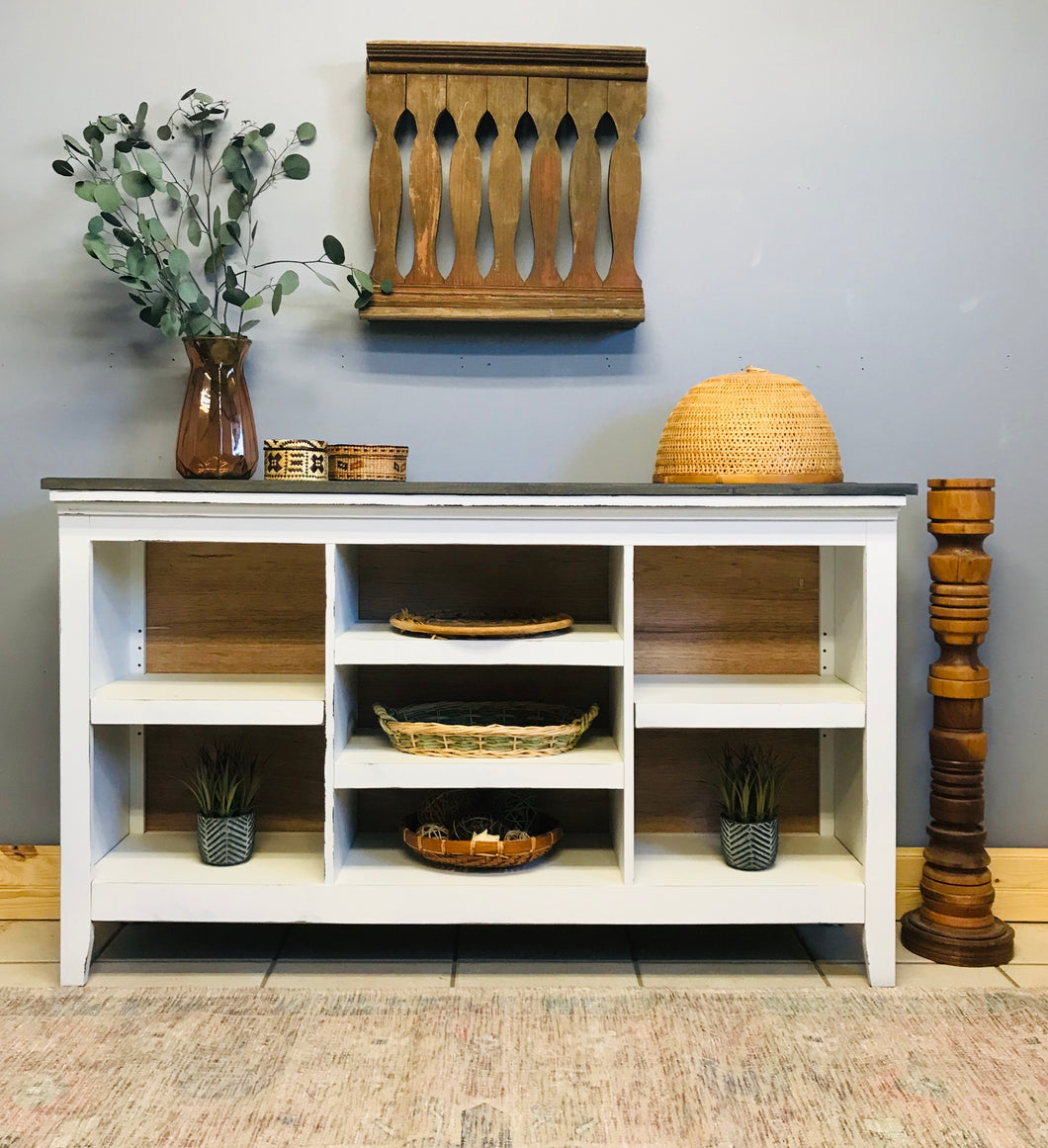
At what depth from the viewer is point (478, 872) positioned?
1.97m

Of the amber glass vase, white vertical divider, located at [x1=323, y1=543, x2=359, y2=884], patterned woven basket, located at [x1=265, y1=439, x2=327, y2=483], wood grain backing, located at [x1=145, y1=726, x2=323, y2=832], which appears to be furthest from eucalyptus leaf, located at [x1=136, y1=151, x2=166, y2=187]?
wood grain backing, located at [x1=145, y1=726, x2=323, y2=832]

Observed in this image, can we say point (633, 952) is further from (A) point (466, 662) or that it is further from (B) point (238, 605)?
(B) point (238, 605)

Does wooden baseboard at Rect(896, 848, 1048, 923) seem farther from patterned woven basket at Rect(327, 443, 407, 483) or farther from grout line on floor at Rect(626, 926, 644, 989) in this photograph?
patterned woven basket at Rect(327, 443, 407, 483)

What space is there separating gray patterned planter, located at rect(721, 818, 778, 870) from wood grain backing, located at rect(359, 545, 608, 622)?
54cm

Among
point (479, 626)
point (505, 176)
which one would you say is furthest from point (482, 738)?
point (505, 176)

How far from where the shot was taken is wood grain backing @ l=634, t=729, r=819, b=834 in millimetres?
2283

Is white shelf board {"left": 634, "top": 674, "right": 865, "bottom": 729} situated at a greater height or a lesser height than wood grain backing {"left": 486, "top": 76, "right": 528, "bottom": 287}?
lesser

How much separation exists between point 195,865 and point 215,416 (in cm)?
87

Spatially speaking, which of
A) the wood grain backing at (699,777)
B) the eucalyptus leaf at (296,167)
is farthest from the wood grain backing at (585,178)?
the wood grain backing at (699,777)

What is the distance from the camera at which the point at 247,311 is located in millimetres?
2254

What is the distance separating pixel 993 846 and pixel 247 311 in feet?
6.59

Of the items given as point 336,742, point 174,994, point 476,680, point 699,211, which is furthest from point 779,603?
point 174,994

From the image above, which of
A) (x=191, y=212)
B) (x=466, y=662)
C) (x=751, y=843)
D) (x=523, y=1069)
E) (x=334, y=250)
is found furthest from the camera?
(x=191, y=212)

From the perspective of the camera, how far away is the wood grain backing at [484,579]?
2279mm
